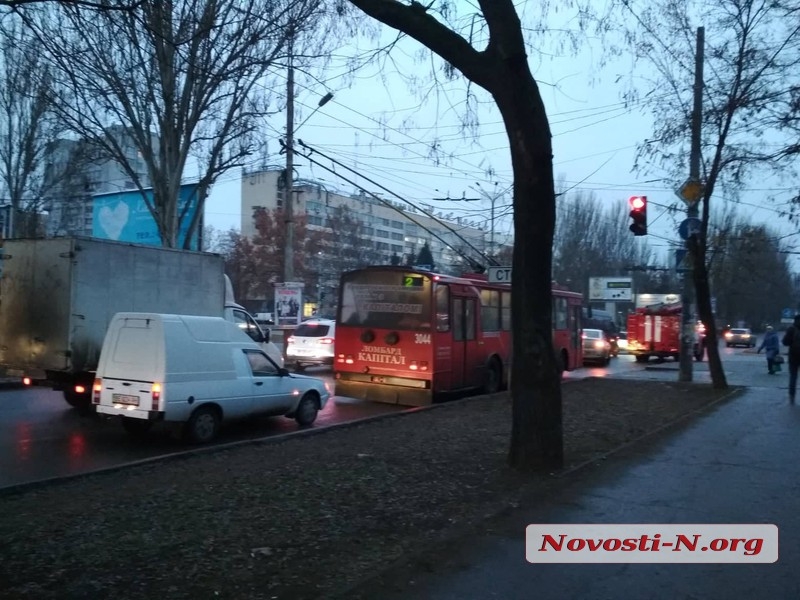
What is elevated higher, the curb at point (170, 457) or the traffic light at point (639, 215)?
the traffic light at point (639, 215)

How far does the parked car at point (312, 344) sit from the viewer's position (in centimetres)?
2609

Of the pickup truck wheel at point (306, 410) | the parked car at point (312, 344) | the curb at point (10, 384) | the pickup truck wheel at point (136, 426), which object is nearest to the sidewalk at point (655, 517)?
the pickup truck wheel at point (306, 410)

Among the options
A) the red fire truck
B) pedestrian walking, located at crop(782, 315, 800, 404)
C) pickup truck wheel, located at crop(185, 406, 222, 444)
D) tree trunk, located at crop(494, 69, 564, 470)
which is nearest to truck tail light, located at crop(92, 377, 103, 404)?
pickup truck wheel, located at crop(185, 406, 222, 444)

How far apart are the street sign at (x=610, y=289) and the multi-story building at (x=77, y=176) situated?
3350 cm

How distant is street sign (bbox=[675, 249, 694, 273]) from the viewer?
62.6ft

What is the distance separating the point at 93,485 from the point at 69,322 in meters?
7.01

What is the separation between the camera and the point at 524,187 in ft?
28.2

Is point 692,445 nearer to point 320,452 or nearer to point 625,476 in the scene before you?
point 625,476

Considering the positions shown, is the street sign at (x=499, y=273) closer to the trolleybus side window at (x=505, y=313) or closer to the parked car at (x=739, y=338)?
the trolleybus side window at (x=505, y=313)

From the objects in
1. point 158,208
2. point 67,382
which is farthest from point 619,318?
point 67,382

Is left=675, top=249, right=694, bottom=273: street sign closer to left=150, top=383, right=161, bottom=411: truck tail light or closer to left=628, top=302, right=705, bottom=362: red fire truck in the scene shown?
left=150, top=383, right=161, bottom=411: truck tail light

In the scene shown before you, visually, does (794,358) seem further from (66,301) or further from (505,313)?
(66,301)

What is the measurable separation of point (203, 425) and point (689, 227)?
1186cm

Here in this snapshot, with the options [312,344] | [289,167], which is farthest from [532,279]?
[312,344]
